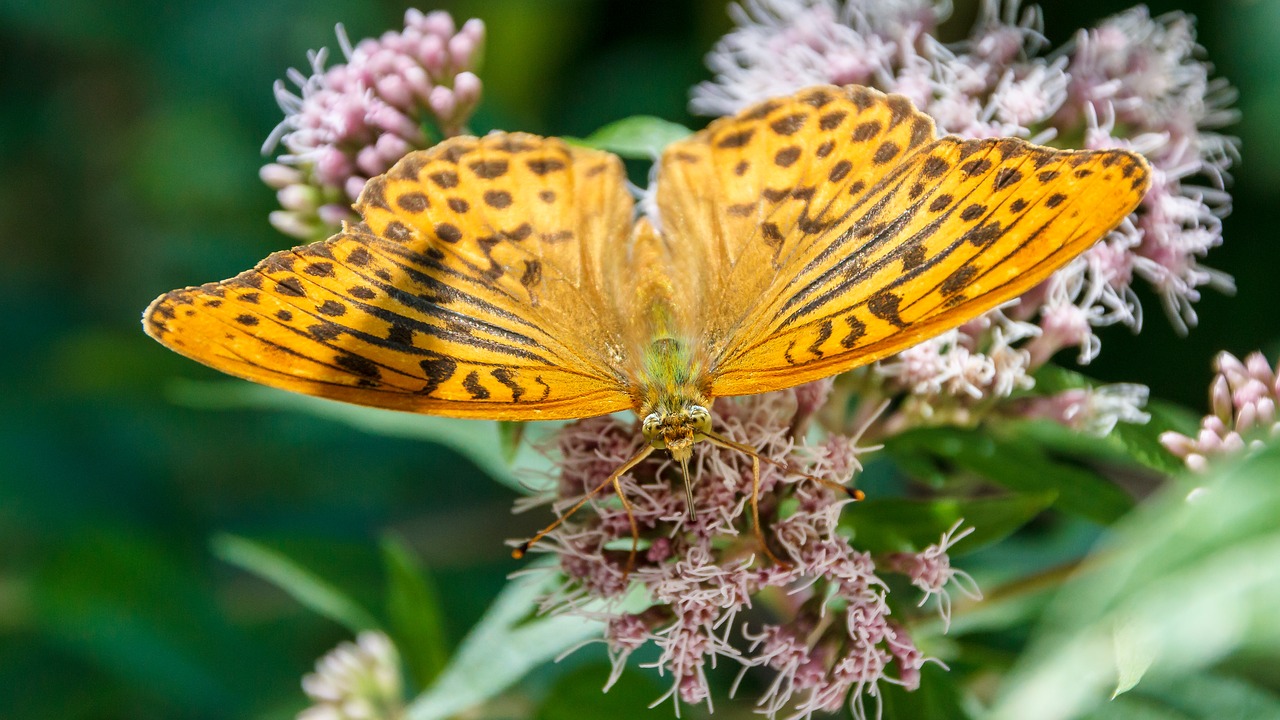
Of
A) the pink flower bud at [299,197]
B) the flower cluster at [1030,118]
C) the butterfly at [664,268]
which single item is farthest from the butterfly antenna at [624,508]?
the pink flower bud at [299,197]

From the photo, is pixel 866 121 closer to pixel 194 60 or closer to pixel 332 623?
pixel 332 623

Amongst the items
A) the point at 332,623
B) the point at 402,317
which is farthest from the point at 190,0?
the point at 402,317

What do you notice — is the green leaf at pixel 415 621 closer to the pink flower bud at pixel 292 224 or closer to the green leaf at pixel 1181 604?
the pink flower bud at pixel 292 224

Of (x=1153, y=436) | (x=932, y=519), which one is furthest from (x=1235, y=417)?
(x=932, y=519)

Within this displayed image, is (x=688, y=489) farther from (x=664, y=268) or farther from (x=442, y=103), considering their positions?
(x=442, y=103)

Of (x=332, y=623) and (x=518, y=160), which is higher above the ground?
(x=518, y=160)

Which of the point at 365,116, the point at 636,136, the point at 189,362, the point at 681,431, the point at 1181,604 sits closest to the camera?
the point at 1181,604
